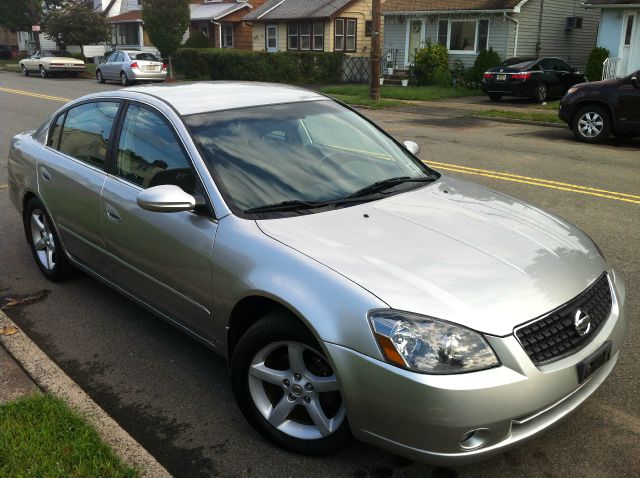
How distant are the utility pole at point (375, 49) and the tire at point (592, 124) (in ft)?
27.4

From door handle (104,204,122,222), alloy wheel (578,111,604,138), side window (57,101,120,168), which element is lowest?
alloy wheel (578,111,604,138)

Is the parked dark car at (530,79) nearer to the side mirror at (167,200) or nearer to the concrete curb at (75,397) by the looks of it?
the concrete curb at (75,397)

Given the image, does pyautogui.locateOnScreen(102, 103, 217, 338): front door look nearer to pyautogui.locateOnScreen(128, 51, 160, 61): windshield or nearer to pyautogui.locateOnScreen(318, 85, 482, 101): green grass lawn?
pyautogui.locateOnScreen(318, 85, 482, 101): green grass lawn

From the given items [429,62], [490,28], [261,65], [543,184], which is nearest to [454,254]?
[543,184]

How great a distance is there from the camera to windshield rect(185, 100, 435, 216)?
137 inches

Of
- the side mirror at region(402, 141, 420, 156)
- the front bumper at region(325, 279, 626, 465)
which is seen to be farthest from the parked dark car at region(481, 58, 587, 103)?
the front bumper at region(325, 279, 626, 465)

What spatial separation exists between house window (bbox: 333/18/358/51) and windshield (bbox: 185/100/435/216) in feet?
100

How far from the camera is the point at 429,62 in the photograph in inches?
1011

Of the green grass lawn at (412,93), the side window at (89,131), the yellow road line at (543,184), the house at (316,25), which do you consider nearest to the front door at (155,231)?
the side window at (89,131)

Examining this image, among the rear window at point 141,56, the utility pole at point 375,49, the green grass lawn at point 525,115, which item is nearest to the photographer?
the green grass lawn at point 525,115

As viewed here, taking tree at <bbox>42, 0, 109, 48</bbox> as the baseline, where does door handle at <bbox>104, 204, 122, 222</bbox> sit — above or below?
below

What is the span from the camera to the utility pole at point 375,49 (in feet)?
64.3

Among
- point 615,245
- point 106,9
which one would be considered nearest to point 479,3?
point 615,245

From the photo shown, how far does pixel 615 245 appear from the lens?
601 centimetres
